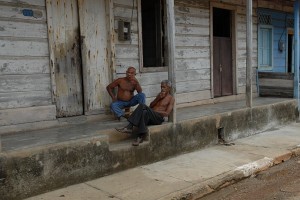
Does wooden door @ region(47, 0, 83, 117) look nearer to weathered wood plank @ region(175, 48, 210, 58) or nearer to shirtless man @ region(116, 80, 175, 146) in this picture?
shirtless man @ region(116, 80, 175, 146)

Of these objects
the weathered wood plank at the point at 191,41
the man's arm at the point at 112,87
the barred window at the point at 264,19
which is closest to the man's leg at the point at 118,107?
the man's arm at the point at 112,87

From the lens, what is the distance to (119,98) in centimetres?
663

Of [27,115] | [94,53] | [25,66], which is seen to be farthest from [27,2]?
[27,115]

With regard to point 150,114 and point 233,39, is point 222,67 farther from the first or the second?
point 150,114

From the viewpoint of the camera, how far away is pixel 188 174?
→ 17.6 ft

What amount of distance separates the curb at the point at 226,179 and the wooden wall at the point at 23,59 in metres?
2.84

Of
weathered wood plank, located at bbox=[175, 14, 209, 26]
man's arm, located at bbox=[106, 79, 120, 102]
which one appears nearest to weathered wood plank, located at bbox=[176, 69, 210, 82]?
weathered wood plank, located at bbox=[175, 14, 209, 26]

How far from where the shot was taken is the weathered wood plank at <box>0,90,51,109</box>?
564 centimetres

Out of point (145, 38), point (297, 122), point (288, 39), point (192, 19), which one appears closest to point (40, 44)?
point (145, 38)

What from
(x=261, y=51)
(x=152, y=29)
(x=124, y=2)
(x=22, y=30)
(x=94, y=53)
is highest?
(x=124, y=2)

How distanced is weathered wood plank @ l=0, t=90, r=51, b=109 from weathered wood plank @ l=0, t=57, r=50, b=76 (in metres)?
0.35

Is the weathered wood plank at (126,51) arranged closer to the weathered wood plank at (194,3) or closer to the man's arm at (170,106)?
the man's arm at (170,106)

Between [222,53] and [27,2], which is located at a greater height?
[27,2]

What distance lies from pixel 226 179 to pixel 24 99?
348 centimetres
